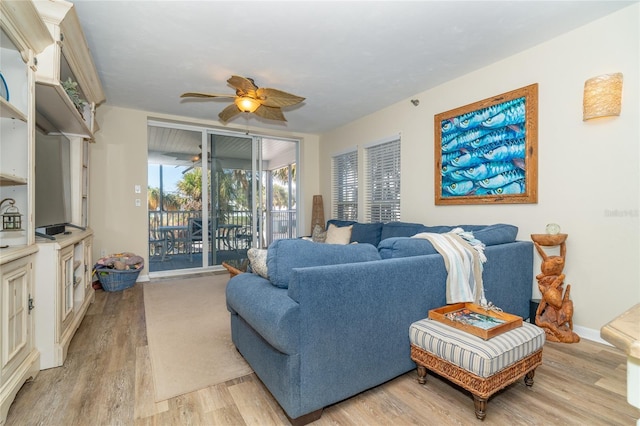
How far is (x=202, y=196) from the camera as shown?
197 inches

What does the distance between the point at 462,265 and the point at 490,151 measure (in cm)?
164

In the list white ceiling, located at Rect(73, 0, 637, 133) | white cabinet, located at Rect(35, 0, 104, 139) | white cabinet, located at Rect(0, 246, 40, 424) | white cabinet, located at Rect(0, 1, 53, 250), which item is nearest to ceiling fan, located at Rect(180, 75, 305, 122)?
white ceiling, located at Rect(73, 0, 637, 133)

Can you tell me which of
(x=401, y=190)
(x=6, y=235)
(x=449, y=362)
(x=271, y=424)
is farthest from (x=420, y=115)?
(x=6, y=235)

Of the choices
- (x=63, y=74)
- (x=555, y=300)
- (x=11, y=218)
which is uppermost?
(x=63, y=74)

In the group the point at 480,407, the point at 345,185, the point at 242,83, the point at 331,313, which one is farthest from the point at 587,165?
the point at 345,185

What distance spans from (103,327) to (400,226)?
318 centimetres

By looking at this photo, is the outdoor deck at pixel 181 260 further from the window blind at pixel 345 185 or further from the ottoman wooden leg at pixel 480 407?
the ottoman wooden leg at pixel 480 407

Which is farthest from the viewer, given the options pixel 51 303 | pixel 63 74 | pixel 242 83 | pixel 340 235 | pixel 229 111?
pixel 340 235

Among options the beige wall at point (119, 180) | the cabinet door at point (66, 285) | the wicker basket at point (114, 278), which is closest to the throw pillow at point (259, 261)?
the cabinet door at point (66, 285)

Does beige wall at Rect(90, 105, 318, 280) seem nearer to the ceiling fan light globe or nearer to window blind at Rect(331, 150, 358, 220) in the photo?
the ceiling fan light globe

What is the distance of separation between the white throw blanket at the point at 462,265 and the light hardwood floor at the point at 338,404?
53cm

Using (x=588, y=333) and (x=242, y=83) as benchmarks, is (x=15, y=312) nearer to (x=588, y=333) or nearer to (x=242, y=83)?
(x=242, y=83)

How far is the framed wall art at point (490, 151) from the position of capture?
274 centimetres

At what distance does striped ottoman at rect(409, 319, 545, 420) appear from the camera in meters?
1.44
